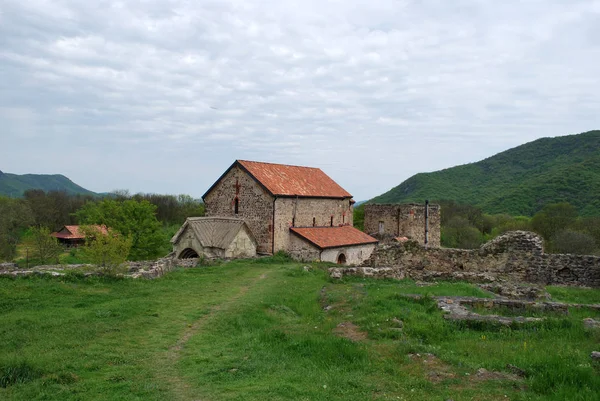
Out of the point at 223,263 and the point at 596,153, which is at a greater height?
the point at 596,153

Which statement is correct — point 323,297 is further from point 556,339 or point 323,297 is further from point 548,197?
point 548,197

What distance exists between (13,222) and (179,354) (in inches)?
2127

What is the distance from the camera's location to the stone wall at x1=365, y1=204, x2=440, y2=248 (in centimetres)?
3581

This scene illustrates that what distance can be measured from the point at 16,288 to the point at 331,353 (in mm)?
10160

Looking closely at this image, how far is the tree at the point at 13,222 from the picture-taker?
144ft

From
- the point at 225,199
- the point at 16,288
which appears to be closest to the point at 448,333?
the point at 16,288

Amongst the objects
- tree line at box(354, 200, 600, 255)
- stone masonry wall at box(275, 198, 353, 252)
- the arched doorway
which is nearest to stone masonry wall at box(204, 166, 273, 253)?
stone masonry wall at box(275, 198, 353, 252)

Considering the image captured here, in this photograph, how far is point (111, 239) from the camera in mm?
15695

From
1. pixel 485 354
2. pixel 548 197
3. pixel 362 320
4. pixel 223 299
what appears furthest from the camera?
pixel 548 197

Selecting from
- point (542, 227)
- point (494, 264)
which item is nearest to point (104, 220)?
point (494, 264)

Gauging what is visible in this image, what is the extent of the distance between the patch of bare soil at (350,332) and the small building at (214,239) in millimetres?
15831

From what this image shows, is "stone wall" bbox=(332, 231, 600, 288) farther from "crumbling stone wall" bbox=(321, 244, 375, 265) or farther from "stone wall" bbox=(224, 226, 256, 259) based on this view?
"stone wall" bbox=(224, 226, 256, 259)

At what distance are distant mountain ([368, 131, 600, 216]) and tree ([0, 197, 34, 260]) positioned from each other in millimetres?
63569

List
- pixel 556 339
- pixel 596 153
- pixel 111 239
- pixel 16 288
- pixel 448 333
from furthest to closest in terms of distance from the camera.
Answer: pixel 596 153 → pixel 111 239 → pixel 16 288 → pixel 448 333 → pixel 556 339
